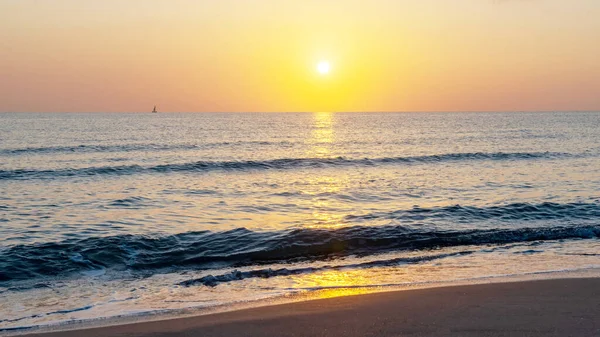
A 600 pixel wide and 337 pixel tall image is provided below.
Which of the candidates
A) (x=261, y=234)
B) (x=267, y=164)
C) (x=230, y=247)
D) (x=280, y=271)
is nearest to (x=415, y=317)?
(x=280, y=271)

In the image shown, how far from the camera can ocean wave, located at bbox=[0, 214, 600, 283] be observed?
12.3 meters

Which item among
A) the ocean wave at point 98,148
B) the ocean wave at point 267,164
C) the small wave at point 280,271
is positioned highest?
the ocean wave at point 98,148

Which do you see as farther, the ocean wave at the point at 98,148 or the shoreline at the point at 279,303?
the ocean wave at the point at 98,148

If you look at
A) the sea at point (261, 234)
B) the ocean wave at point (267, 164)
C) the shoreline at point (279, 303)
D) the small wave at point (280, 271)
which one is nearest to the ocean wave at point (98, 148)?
the ocean wave at point (267, 164)

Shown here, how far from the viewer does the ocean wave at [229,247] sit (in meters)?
12.3

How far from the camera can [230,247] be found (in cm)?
1386

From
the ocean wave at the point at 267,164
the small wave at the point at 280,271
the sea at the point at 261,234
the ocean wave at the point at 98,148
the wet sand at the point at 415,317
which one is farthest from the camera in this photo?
the ocean wave at the point at 98,148

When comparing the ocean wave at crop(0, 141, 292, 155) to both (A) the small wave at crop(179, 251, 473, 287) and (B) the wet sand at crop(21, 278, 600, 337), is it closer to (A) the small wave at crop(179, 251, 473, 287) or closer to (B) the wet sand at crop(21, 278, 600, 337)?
(A) the small wave at crop(179, 251, 473, 287)

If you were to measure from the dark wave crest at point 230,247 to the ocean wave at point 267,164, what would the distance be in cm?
1616

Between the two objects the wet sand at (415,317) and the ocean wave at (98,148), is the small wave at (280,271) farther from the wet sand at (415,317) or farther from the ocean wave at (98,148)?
the ocean wave at (98,148)

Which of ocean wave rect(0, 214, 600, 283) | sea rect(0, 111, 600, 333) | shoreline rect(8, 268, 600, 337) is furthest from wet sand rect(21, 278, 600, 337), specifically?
ocean wave rect(0, 214, 600, 283)

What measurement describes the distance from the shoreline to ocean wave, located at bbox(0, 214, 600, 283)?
12.3ft

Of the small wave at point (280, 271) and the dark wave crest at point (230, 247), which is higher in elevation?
the dark wave crest at point (230, 247)

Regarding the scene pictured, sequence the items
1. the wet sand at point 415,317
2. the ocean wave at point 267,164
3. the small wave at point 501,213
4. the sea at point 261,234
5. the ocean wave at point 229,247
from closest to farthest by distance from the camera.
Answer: the wet sand at point 415,317, the sea at point 261,234, the ocean wave at point 229,247, the small wave at point 501,213, the ocean wave at point 267,164
